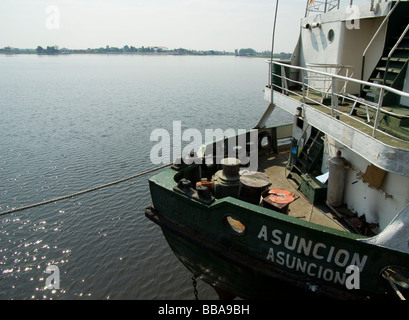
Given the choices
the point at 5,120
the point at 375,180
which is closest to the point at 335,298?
the point at 375,180

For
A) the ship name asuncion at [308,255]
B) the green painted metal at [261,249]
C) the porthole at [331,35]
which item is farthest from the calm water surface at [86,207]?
the porthole at [331,35]

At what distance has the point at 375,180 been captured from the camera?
532 cm

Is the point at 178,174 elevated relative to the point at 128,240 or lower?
elevated

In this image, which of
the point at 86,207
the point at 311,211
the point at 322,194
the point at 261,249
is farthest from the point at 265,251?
the point at 86,207

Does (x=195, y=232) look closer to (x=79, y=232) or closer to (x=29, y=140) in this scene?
(x=79, y=232)

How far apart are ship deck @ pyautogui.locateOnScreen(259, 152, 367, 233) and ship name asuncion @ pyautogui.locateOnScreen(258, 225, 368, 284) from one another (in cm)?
150

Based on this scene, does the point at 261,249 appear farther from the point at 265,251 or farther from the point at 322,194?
the point at 322,194

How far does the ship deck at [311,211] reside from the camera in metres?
6.05

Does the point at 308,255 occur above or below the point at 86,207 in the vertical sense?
above

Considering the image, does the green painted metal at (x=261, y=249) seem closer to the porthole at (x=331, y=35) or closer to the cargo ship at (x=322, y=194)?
the cargo ship at (x=322, y=194)

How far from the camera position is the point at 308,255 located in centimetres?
473

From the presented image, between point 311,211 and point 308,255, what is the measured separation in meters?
2.06

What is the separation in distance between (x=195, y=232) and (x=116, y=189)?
26.1ft
